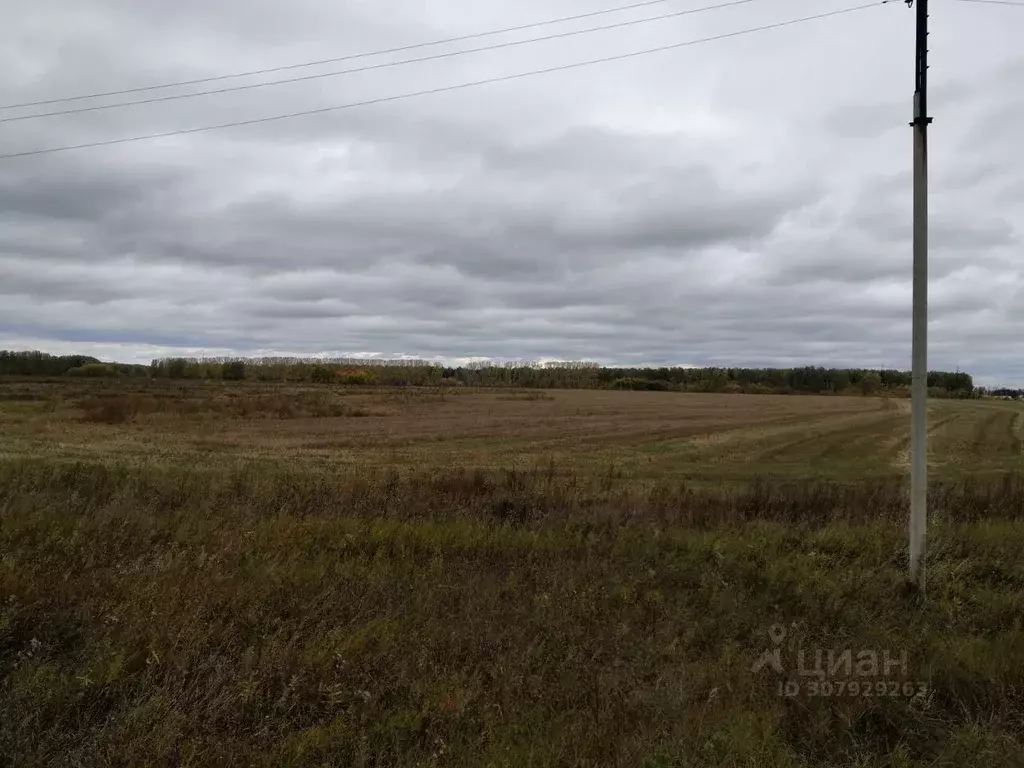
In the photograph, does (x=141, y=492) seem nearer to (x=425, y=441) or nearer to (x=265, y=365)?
(x=425, y=441)

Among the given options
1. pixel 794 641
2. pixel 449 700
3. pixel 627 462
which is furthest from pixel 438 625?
pixel 627 462

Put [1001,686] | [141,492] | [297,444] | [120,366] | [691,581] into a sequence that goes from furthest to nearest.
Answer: [120,366]
[297,444]
[141,492]
[691,581]
[1001,686]

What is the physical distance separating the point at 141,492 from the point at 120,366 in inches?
7002

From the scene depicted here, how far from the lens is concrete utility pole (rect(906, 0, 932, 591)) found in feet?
27.2

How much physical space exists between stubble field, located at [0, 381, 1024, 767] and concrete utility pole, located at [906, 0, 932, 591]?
125 cm

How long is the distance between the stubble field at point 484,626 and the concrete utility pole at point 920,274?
49.0 inches

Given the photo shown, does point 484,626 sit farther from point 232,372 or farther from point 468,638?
point 232,372

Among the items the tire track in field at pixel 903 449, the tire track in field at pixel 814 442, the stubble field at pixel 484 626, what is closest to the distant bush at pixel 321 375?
the tire track in field at pixel 814 442

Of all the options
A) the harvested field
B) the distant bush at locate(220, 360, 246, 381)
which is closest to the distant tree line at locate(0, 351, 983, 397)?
the distant bush at locate(220, 360, 246, 381)

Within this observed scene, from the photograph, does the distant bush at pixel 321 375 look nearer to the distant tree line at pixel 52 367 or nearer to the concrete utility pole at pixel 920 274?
the distant tree line at pixel 52 367

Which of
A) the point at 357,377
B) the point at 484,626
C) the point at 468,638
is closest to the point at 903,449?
the point at 484,626

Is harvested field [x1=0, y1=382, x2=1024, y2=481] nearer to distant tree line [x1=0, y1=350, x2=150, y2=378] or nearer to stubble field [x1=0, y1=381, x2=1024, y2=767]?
stubble field [x1=0, y1=381, x2=1024, y2=767]

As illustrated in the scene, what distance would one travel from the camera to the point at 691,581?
324 inches
